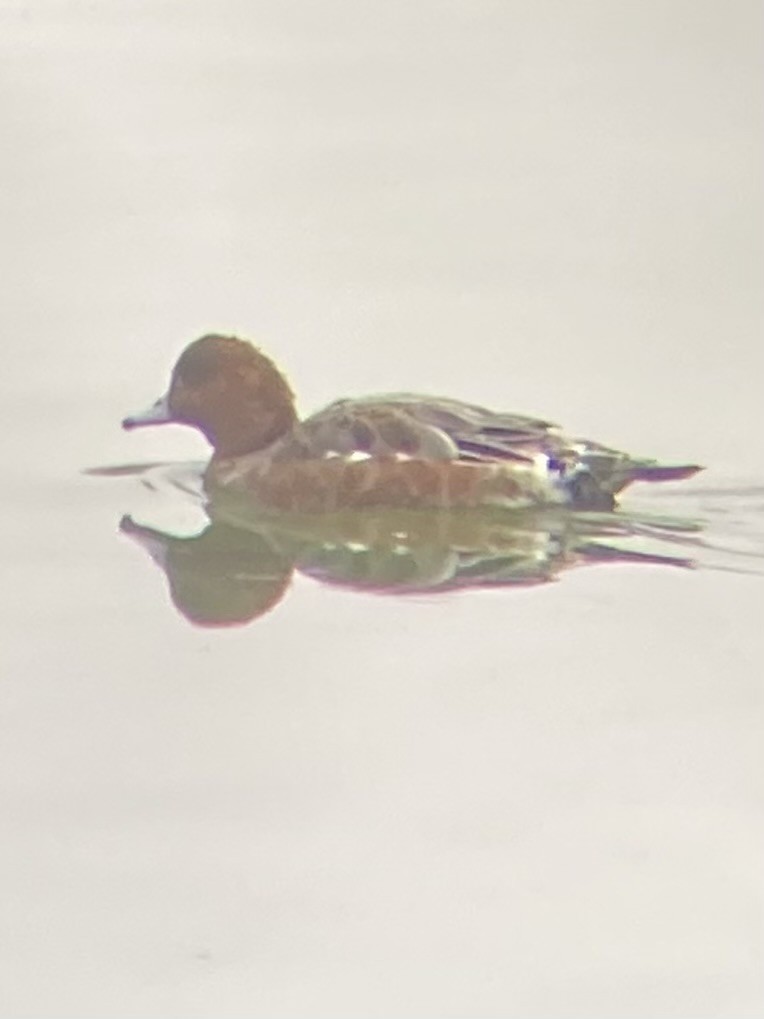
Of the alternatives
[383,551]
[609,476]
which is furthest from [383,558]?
[609,476]

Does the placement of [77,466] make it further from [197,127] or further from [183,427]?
[197,127]

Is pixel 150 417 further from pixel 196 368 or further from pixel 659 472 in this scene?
pixel 659 472

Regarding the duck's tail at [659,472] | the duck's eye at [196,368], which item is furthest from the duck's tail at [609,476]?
the duck's eye at [196,368]

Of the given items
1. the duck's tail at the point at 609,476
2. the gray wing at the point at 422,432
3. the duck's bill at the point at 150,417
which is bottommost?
the duck's tail at the point at 609,476

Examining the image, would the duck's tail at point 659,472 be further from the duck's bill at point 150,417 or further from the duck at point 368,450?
the duck's bill at point 150,417

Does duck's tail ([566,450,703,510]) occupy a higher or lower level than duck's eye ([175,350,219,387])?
lower

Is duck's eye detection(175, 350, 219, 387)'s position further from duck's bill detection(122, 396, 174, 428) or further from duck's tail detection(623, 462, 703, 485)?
duck's tail detection(623, 462, 703, 485)

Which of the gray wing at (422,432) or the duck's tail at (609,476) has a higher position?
the gray wing at (422,432)

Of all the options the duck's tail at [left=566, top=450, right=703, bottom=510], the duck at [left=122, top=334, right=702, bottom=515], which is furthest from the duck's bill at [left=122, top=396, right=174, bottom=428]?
the duck's tail at [left=566, top=450, right=703, bottom=510]

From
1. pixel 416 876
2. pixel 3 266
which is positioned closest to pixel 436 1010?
pixel 416 876
